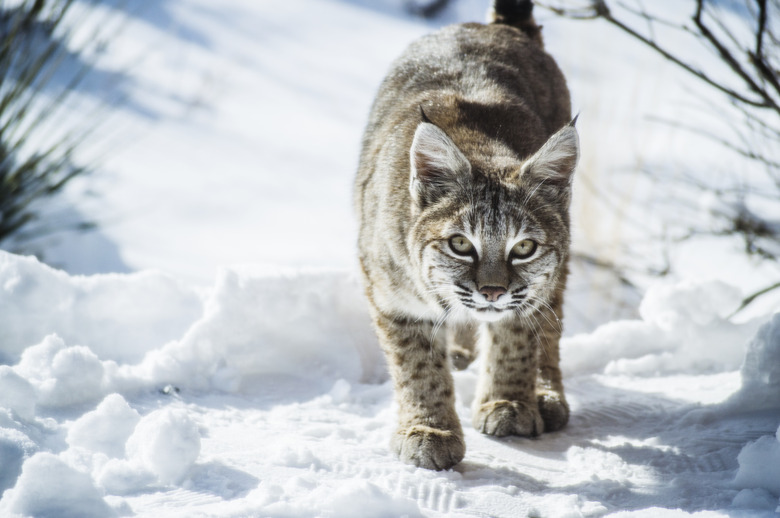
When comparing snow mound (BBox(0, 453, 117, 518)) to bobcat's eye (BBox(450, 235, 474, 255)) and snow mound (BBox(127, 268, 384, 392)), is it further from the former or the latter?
bobcat's eye (BBox(450, 235, 474, 255))

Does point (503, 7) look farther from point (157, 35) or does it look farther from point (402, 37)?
point (157, 35)

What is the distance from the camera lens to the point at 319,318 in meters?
3.44

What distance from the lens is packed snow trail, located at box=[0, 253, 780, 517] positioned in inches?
81.8

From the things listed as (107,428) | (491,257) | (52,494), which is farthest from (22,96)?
(491,257)

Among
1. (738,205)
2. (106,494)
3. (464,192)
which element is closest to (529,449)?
(464,192)

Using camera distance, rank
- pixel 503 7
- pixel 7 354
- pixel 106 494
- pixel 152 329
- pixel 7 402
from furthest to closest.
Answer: pixel 503 7, pixel 152 329, pixel 7 354, pixel 7 402, pixel 106 494

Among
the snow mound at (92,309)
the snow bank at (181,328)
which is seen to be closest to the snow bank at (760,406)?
the snow bank at (181,328)

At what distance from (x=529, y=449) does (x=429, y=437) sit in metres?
0.43

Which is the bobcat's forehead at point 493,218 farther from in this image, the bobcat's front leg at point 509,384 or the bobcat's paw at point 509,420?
the bobcat's paw at point 509,420

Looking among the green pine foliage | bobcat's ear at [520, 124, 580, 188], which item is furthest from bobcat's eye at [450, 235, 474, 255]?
the green pine foliage

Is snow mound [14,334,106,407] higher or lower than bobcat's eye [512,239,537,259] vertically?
lower

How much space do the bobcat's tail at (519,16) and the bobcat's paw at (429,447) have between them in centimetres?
219

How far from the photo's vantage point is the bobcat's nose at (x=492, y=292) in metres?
2.36

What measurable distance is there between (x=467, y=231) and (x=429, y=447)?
2.37ft
